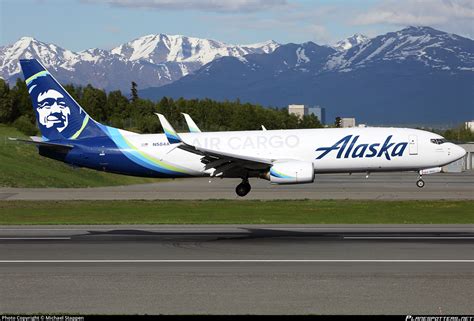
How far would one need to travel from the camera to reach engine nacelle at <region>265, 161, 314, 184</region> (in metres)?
39.2

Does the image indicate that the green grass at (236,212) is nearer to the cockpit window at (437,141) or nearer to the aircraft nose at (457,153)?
the cockpit window at (437,141)

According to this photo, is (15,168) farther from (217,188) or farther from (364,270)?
(364,270)

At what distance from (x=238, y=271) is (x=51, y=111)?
26408 mm

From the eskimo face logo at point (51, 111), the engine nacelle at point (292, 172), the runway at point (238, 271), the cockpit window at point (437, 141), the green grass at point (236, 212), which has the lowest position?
the green grass at point (236, 212)

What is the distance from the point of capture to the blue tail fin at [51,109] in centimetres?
4159

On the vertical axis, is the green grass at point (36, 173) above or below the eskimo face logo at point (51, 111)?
below

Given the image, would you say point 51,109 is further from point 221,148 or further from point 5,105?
point 5,105

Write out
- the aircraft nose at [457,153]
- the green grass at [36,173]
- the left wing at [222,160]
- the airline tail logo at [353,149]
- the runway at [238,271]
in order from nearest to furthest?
the runway at [238,271]
the left wing at [222,160]
the airline tail logo at [353,149]
the aircraft nose at [457,153]
the green grass at [36,173]

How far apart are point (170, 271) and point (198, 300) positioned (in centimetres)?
307

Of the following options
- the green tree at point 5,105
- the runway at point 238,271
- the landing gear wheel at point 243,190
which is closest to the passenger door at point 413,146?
the landing gear wheel at point 243,190

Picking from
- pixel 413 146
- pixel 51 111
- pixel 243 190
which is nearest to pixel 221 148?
pixel 243 190

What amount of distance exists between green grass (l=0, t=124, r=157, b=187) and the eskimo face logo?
11.2 meters

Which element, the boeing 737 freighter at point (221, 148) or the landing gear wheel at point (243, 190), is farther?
the landing gear wheel at point (243, 190)

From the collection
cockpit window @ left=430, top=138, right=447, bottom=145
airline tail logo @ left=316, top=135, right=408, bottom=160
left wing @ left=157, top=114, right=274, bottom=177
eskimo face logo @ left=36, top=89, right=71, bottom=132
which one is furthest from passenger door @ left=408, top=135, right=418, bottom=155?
eskimo face logo @ left=36, top=89, right=71, bottom=132
